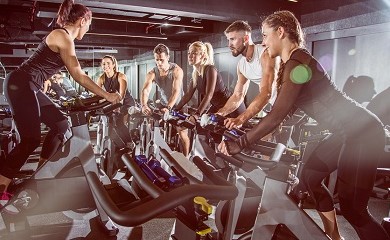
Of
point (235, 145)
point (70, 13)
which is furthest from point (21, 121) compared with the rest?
point (235, 145)

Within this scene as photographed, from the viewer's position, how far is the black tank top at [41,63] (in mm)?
2770

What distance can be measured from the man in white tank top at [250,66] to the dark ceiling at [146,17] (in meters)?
3.52

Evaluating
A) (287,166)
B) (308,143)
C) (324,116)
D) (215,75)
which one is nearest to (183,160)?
(287,166)

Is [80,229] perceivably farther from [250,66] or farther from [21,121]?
[250,66]

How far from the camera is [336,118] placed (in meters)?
1.92

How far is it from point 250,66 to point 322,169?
1.71 metres

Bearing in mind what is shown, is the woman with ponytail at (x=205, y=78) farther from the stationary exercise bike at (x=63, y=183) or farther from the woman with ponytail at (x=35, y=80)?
the stationary exercise bike at (x=63, y=183)

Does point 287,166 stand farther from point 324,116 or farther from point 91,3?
point 91,3

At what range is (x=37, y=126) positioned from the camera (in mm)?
2721

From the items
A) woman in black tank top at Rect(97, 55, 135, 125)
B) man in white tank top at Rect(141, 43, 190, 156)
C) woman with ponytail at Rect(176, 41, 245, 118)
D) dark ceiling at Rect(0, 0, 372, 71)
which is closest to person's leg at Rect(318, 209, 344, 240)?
woman with ponytail at Rect(176, 41, 245, 118)

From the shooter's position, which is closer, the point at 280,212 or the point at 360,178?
the point at 280,212

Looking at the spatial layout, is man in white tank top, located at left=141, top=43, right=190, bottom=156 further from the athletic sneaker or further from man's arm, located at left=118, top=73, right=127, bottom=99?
the athletic sneaker

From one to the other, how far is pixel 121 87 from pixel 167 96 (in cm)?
68

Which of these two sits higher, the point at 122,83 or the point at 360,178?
the point at 122,83
